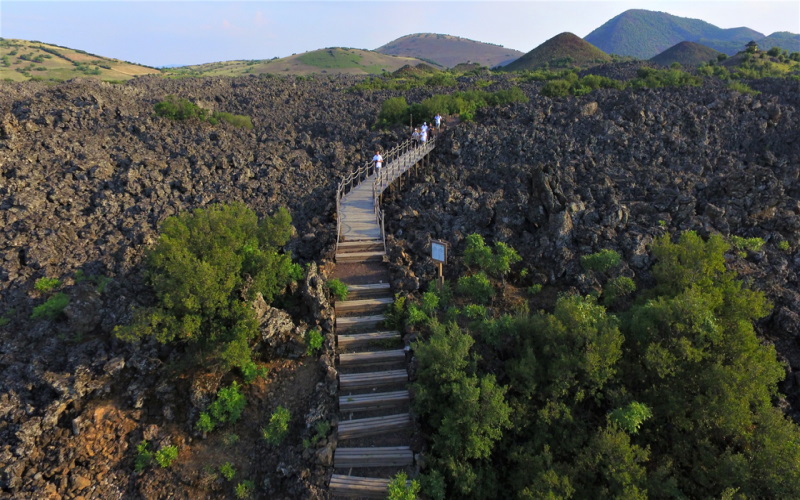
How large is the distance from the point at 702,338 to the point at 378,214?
11.8 meters

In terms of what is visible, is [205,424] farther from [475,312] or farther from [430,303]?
[475,312]

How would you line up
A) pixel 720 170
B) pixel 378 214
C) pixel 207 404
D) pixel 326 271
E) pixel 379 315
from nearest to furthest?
pixel 207 404 → pixel 379 315 → pixel 326 271 → pixel 378 214 → pixel 720 170

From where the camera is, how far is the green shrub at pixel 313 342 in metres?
11.3

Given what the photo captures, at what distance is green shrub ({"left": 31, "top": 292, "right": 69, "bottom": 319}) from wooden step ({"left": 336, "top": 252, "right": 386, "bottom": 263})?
7.96m

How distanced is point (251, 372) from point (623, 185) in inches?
683

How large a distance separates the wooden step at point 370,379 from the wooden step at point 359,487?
2259mm

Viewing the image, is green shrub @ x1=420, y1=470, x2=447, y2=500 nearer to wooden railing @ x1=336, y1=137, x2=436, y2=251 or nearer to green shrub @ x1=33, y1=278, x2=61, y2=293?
wooden railing @ x1=336, y1=137, x2=436, y2=251

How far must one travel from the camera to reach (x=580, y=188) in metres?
17.9

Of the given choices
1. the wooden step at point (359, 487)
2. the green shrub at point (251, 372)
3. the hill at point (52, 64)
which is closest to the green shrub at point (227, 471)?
the green shrub at point (251, 372)

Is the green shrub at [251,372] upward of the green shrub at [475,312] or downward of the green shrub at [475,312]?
downward

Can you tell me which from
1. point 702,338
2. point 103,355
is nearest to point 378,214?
point 103,355

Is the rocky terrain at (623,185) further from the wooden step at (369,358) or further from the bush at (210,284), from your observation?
the bush at (210,284)

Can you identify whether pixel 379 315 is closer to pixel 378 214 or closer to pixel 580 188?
pixel 378 214

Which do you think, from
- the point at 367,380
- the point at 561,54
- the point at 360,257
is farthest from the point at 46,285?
the point at 561,54
